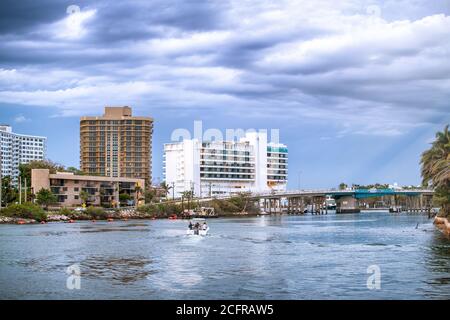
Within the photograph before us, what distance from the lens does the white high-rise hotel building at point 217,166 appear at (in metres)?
156

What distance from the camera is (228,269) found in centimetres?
2972

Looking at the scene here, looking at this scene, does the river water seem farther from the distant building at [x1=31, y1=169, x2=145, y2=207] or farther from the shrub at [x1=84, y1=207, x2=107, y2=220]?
the distant building at [x1=31, y1=169, x2=145, y2=207]

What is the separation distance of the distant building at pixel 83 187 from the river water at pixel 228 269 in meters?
62.2

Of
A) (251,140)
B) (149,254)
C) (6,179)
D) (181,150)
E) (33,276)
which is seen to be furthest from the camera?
(251,140)

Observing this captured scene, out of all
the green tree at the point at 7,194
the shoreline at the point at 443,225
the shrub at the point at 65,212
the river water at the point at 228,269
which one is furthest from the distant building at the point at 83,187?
the shoreline at the point at 443,225

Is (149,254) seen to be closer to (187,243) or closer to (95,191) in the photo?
(187,243)

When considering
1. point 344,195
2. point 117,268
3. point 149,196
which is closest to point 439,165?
point 117,268

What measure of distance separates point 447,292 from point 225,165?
136160 mm

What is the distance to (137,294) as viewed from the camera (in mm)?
22844

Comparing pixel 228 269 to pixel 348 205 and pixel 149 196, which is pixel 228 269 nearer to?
Answer: pixel 149 196

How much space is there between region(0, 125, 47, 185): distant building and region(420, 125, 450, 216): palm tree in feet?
327

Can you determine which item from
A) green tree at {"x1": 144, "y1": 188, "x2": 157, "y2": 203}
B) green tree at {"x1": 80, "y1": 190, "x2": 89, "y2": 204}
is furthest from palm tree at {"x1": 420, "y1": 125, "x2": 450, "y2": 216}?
green tree at {"x1": 144, "y1": 188, "x2": 157, "y2": 203}

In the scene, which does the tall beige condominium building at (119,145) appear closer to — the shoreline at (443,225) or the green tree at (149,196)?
the green tree at (149,196)
